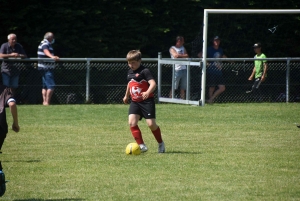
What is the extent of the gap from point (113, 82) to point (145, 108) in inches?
354

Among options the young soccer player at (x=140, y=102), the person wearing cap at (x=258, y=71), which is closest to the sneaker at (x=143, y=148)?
the young soccer player at (x=140, y=102)

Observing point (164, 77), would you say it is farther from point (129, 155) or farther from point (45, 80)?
point (129, 155)

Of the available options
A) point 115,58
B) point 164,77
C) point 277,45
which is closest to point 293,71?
point 277,45

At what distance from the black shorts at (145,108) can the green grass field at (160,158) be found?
0.58 meters

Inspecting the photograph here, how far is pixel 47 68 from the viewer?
1795cm

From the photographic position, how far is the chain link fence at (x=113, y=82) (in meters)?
A: 18.3

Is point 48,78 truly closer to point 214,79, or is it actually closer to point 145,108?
point 214,79

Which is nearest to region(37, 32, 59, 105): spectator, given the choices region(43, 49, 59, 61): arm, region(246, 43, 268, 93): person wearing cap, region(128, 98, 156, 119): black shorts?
region(43, 49, 59, 61): arm

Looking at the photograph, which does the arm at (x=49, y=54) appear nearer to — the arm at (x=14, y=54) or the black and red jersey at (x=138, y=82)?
the arm at (x=14, y=54)

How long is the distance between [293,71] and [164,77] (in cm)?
361

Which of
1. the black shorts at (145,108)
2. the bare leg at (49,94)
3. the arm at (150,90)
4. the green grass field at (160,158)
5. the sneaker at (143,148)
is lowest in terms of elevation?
the green grass field at (160,158)

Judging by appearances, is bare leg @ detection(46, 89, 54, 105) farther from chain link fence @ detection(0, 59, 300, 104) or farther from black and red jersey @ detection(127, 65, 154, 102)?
black and red jersey @ detection(127, 65, 154, 102)

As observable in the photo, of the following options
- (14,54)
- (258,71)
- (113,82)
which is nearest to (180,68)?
(113,82)

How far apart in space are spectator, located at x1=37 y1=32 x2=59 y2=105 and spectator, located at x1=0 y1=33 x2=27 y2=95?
548mm
